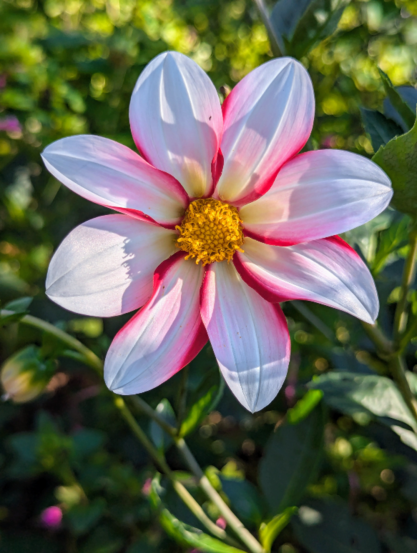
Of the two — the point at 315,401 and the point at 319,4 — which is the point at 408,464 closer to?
the point at 315,401

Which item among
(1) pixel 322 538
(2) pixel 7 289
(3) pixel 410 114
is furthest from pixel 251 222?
(2) pixel 7 289

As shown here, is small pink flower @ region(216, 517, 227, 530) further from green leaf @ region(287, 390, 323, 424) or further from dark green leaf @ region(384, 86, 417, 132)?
dark green leaf @ region(384, 86, 417, 132)

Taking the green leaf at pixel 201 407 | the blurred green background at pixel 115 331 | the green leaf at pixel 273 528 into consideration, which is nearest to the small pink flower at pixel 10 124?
the blurred green background at pixel 115 331

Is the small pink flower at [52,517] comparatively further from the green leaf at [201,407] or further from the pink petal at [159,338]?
A: the pink petal at [159,338]

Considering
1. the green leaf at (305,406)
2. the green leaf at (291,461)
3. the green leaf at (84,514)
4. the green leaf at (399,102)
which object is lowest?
the green leaf at (84,514)

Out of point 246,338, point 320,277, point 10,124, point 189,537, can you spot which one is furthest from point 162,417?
point 10,124

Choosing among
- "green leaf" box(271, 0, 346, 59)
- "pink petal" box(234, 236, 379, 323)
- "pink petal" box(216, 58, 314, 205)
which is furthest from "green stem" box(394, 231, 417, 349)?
"green leaf" box(271, 0, 346, 59)
